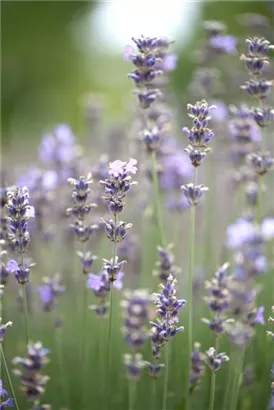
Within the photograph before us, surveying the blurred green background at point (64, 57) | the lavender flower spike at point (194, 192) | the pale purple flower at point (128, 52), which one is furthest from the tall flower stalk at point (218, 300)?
the blurred green background at point (64, 57)

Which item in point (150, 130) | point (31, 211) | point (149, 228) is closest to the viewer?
point (31, 211)

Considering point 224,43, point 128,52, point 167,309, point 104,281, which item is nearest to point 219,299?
point 167,309

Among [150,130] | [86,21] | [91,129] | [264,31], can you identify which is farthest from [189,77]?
[150,130]

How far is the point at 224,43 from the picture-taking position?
10.2 feet

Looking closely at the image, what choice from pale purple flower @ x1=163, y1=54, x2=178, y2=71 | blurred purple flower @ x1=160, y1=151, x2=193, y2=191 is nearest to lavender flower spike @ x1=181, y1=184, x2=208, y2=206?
pale purple flower @ x1=163, y1=54, x2=178, y2=71

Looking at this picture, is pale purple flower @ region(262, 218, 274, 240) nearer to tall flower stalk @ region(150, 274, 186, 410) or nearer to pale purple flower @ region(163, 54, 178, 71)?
tall flower stalk @ region(150, 274, 186, 410)

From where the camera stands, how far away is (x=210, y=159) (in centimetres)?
355

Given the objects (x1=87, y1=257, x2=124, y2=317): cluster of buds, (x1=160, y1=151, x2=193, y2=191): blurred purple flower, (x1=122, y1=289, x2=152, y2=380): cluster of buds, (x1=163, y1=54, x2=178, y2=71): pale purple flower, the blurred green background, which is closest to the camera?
(x1=87, y1=257, x2=124, y2=317): cluster of buds

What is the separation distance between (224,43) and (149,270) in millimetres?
1561

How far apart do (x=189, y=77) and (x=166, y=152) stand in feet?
28.8

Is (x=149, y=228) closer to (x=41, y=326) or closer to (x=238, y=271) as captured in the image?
(x=41, y=326)

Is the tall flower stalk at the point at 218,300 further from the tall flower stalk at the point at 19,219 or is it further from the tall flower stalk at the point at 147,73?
the tall flower stalk at the point at 19,219

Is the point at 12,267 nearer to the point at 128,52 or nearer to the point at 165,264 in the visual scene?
the point at 165,264

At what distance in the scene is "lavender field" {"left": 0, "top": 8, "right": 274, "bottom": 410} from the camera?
205 centimetres
